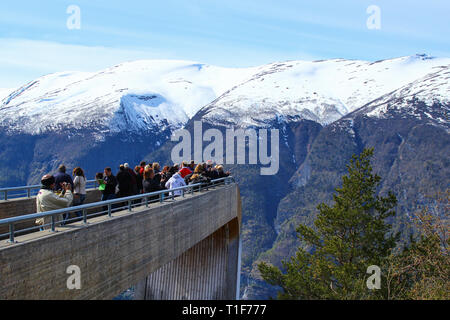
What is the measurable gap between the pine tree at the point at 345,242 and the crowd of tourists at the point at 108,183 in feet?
38.6

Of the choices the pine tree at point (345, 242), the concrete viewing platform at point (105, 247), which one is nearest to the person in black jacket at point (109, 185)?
the concrete viewing platform at point (105, 247)

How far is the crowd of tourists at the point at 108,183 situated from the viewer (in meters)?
9.08

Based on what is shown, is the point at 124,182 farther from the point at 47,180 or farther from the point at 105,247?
the point at 47,180

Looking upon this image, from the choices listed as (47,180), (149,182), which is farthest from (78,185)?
(47,180)

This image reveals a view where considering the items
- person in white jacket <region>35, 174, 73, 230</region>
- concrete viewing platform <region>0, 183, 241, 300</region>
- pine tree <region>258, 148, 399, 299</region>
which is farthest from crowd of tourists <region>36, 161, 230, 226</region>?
pine tree <region>258, 148, 399, 299</region>

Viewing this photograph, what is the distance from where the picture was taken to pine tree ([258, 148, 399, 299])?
28.2 metres

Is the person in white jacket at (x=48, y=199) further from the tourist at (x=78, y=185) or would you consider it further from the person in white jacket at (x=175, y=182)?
the person in white jacket at (x=175, y=182)

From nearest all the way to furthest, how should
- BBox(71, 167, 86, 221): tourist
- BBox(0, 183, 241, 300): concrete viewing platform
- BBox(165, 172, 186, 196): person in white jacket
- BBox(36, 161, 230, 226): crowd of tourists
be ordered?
BBox(0, 183, 241, 300): concrete viewing platform < BBox(36, 161, 230, 226): crowd of tourists < BBox(71, 167, 86, 221): tourist < BBox(165, 172, 186, 196): person in white jacket

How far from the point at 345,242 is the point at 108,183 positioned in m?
19.8

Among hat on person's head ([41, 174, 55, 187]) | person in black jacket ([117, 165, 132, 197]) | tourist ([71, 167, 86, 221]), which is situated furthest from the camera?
person in black jacket ([117, 165, 132, 197])

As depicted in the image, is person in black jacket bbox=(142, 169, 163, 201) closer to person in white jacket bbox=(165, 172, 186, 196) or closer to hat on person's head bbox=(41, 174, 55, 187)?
person in white jacket bbox=(165, 172, 186, 196)

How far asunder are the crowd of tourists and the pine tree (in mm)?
11753
